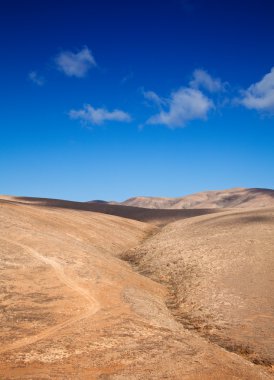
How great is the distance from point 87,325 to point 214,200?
481ft

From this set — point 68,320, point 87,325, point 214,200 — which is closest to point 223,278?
point 87,325

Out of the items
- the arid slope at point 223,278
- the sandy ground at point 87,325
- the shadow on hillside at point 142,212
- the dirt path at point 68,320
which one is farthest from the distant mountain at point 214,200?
the dirt path at point 68,320

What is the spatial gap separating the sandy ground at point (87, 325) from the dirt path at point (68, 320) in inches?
0.9

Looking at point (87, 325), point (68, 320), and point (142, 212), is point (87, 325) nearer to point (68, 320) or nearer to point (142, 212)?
point (68, 320)

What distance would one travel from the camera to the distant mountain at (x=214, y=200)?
13362 cm

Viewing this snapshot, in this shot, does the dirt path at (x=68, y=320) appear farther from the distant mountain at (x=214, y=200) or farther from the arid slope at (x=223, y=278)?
the distant mountain at (x=214, y=200)

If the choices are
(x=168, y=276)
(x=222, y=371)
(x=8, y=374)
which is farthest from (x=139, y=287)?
(x=8, y=374)

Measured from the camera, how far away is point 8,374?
7.89m

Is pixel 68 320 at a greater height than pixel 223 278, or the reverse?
pixel 223 278

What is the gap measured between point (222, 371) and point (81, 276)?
865 cm

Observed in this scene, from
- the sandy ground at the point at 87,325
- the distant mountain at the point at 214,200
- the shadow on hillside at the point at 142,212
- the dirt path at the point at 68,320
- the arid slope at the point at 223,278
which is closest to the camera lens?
the sandy ground at the point at 87,325

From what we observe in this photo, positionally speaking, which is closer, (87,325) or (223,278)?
(87,325)

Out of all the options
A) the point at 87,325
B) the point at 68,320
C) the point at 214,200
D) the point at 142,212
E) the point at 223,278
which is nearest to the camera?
the point at 87,325

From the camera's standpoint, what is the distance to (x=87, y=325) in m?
11.3
